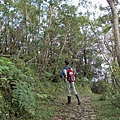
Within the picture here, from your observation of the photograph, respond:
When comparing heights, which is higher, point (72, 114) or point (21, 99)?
point (21, 99)

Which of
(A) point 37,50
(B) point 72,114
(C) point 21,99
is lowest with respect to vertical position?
(B) point 72,114

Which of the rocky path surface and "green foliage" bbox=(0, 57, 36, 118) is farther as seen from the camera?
the rocky path surface

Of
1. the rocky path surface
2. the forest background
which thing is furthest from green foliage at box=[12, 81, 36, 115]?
the rocky path surface

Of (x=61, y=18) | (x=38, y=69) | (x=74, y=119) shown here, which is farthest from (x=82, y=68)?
(x=74, y=119)

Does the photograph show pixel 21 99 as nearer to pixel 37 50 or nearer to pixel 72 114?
pixel 72 114

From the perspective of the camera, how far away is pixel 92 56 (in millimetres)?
25703

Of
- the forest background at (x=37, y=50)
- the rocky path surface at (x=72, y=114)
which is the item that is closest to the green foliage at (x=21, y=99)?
the forest background at (x=37, y=50)

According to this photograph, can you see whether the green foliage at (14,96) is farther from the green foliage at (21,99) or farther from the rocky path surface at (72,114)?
the rocky path surface at (72,114)

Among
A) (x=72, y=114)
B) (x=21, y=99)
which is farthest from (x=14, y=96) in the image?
(x=72, y=114)

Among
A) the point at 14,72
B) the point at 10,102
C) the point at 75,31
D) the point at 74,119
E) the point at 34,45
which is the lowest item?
the point at 74,119

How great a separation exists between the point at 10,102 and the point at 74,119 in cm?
217

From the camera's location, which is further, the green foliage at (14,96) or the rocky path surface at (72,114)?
the rocky path surface at (72,114)

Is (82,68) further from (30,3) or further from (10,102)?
(10,102)

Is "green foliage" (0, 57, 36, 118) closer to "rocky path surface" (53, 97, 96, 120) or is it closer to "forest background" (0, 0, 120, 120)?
"forest background" (0, 0, 120, 120)
